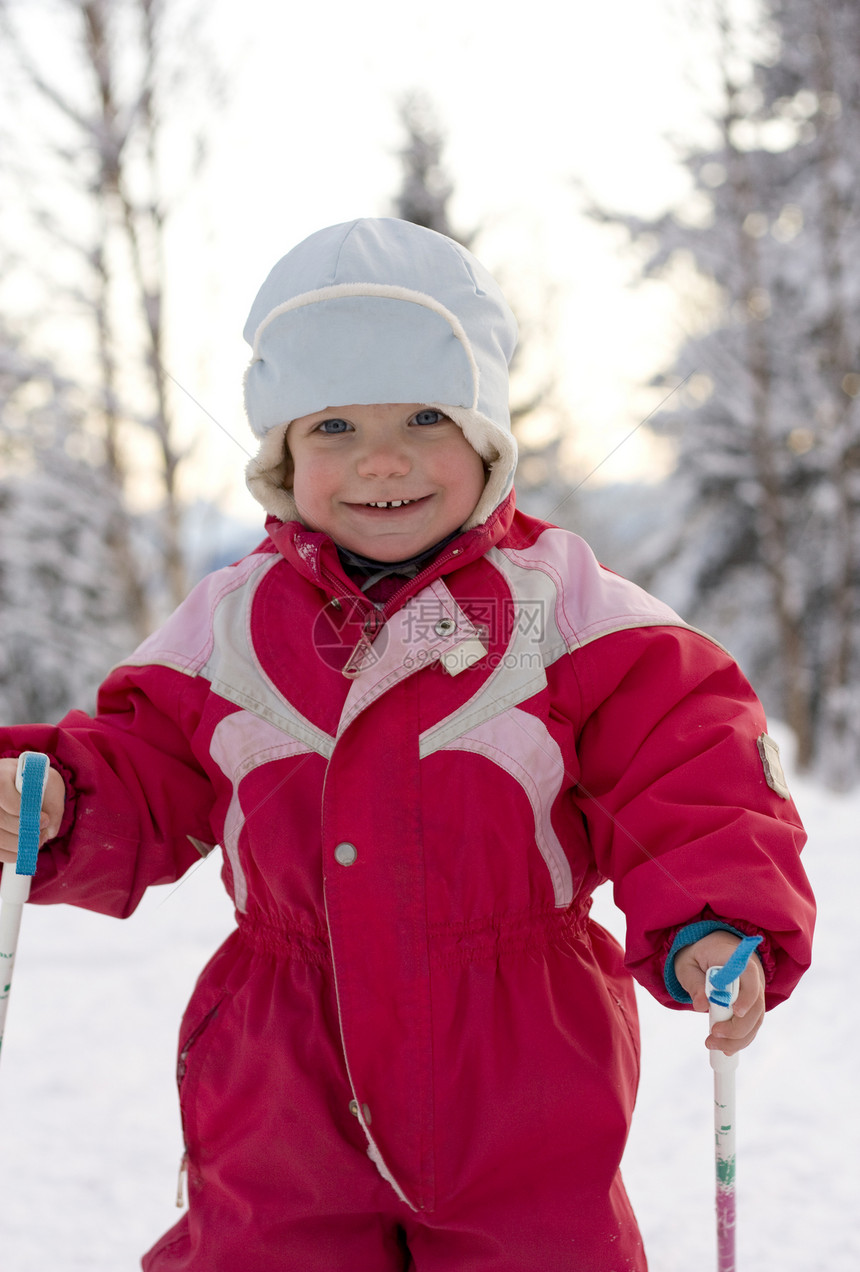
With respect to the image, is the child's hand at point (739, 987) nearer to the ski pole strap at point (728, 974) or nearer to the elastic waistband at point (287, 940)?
the ski pole strap at point (728, 974)

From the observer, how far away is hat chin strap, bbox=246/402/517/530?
1564 millimetres

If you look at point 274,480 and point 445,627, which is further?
point 274,480

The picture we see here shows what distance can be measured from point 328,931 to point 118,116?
23.0 ft

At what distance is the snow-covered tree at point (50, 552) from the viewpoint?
25.5 feet

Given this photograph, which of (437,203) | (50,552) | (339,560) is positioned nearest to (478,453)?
(339,560)

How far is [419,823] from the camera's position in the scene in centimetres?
146

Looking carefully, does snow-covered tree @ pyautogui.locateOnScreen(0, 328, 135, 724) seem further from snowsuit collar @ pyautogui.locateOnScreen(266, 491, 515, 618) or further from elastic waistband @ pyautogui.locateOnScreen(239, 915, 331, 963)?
elastic waistband @ pyautogui.locateOnScreen(239, 915, 331, 963)

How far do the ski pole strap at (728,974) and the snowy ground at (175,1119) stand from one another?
956 millimetres

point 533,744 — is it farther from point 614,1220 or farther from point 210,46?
point 210,46

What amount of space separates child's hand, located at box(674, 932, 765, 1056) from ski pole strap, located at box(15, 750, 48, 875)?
35.9 inches

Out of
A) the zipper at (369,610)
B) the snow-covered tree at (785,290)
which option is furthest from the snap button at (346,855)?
the snow-covered tree at (785,290)

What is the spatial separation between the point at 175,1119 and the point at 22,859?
1258mm

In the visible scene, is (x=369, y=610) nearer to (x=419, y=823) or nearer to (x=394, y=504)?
(x=394, y=504)

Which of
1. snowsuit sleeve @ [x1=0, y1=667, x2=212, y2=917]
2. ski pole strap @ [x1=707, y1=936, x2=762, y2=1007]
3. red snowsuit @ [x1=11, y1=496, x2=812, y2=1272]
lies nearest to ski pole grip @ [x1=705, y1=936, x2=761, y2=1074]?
ski pole strap @ [x1=707, y1=936, x2=762, y2=1007]
